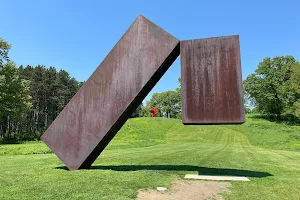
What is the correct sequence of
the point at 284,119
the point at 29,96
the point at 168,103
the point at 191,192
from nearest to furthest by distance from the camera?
the point at 191,192 < the point at 29,96 < the point at 284,119 < the point at 168,103

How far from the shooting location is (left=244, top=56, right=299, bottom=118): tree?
54.0 meters

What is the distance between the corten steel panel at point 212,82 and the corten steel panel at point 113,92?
2.51 ft

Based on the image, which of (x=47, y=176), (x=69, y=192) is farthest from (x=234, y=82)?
(x=47, y=176)

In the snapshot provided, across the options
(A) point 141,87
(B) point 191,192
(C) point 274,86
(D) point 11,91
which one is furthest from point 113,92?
(C) point 274,86

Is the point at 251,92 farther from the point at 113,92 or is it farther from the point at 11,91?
the point at 113,92

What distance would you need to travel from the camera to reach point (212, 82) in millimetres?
6785

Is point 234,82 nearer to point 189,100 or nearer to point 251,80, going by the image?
point 189,100

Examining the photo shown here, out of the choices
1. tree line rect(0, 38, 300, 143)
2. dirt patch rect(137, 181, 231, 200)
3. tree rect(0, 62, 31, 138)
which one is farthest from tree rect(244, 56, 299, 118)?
dirt patch rect(137, 181, 231, 200)

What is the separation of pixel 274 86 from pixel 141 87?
186 ft

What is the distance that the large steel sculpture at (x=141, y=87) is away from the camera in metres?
6.72

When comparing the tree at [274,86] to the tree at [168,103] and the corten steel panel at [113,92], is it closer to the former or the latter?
the tree at [168,103]

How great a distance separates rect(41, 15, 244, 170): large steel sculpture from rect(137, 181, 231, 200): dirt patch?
5.57 ft

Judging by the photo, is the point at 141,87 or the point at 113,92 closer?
the point at 141,87

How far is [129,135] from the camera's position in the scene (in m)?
37.4
